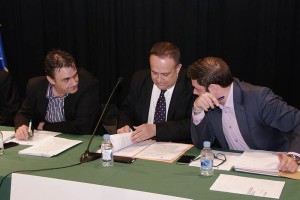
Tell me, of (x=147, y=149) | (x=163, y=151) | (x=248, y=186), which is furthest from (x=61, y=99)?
(x=248, y=186)

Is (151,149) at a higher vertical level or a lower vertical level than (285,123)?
lower

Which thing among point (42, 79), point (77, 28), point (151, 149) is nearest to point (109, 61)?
point (77, 28)

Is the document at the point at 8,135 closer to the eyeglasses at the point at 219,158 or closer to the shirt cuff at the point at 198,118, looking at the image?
the shirt cuff at the point at 198,118

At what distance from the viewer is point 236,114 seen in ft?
8.48

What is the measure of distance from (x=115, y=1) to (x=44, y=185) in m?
3.54

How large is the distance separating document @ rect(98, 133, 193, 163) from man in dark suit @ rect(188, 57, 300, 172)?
187 mm

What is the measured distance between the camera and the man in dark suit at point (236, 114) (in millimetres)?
2498

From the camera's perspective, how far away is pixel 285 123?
2467 mm

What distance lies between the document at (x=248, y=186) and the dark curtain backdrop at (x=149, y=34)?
2.74 metres

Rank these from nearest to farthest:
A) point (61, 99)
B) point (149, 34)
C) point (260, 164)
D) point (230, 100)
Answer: point (260, 164), point (230, 100), point (61, 99), point (149, 34)

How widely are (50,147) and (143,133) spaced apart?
0.66 meters

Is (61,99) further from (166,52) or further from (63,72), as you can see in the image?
(166,52)

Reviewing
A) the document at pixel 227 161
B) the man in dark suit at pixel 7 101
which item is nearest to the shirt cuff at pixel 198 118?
the document at pixel 227 161

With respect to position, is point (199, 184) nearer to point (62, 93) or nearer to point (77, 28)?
point (62, 93)
